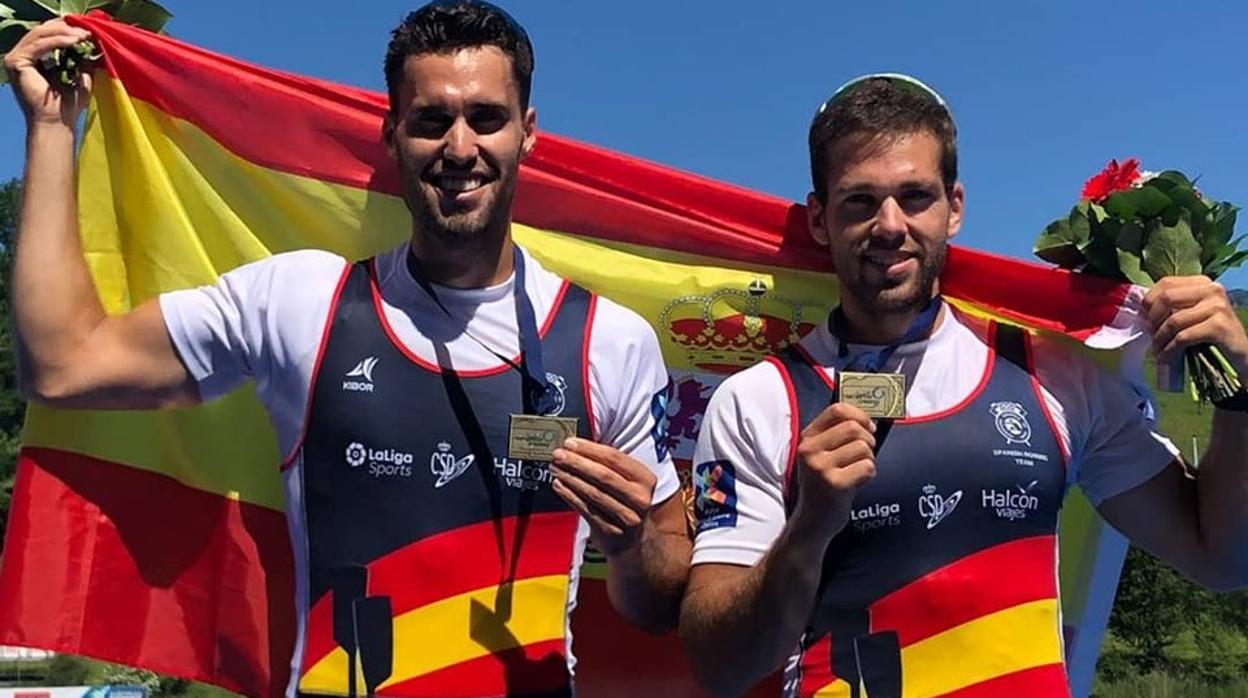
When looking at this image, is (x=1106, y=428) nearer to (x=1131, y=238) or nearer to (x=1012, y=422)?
(x=1012, y=422)

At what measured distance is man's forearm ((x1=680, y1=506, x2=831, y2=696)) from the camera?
361 centimetres

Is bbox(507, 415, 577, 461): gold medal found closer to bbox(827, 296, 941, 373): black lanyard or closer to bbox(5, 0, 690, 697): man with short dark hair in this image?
bbox(5, 0, 690, 697): man with short dark hair

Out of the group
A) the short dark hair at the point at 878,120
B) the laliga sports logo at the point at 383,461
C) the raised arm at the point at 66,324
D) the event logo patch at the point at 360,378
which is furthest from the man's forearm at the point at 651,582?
the raised arm at the point at 66,324

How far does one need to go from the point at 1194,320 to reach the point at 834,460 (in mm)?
1312

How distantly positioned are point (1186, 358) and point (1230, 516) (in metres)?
0.53

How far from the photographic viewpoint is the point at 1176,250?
4348mm

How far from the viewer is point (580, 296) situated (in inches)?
Result: 171

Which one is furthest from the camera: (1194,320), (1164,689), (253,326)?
(1164,689)

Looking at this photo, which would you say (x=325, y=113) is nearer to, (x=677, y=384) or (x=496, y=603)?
(x=677, y=384)

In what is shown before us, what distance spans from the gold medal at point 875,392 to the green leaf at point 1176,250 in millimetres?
1308

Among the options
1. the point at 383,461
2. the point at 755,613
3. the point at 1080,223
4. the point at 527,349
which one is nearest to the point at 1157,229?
the point at 1080,223

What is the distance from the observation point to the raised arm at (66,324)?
4.02 m

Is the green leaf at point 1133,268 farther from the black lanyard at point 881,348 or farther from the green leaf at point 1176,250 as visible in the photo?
the black lanyard at point 881,348

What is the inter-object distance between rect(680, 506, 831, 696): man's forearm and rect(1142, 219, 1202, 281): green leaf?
1660 millimetres
